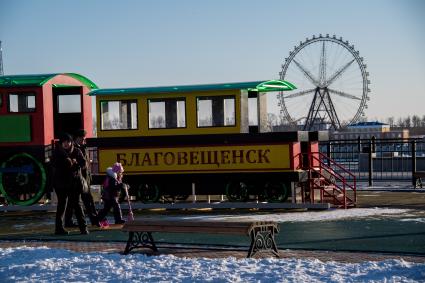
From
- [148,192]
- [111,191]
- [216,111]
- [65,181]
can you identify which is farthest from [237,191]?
[65,181]

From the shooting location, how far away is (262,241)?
12.4 m

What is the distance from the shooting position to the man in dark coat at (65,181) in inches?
637

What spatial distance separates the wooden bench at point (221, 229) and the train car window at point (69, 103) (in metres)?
12.1

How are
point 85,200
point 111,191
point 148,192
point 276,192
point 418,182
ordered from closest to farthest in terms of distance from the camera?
1. point 85,200
2. point 111,191
3. point 276,192
4. point 148,192
5. point 418,182

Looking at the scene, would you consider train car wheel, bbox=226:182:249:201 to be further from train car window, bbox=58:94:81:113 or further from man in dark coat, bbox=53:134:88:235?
man in dark coat, bbox=53:134:88:235

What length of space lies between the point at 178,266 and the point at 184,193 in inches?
453

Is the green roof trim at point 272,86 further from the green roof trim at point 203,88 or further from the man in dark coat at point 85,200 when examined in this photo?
the man in dark coat at point 85,200

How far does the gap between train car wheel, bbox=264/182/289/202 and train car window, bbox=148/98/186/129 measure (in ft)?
9.55

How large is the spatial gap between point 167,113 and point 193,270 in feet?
39.0

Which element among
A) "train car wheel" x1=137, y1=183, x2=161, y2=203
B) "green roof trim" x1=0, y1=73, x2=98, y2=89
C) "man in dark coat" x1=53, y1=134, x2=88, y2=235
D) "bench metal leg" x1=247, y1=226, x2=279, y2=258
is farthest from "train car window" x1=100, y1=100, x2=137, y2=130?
"bench metal leg" x1=247, y1=226, x2=279, y2=258

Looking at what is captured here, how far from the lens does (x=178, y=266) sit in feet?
37.4

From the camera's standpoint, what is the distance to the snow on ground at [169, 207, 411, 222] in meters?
18.3

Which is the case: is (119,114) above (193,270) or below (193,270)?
above

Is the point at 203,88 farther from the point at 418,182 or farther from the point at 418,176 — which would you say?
the point at 418,182
